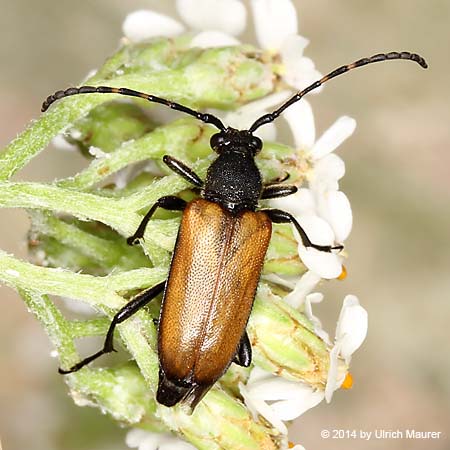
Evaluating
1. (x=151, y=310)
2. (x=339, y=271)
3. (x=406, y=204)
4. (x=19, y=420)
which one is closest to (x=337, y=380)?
(x=339, y=271)

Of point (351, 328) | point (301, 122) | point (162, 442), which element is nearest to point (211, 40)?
point (301, 122)

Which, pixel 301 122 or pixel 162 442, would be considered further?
pixel 301 122

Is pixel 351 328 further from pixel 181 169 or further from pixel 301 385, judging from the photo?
pixel 181 169

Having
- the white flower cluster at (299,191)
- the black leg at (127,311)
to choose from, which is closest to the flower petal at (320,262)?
the white flower cluster at (299,191)

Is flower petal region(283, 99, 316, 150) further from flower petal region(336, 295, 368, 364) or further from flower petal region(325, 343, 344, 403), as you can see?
flower petal region(325, 343, 344, 403)

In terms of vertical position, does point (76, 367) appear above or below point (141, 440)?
above

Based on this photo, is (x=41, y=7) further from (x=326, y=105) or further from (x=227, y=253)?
(x=227, y=253)
